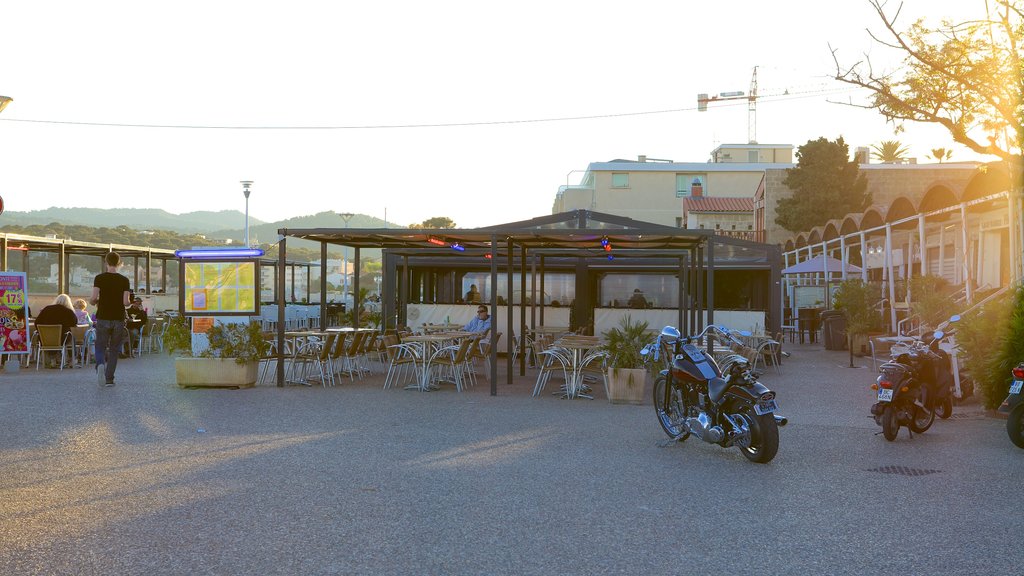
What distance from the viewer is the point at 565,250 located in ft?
58.5

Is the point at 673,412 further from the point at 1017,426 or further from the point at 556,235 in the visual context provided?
the point at 556,235

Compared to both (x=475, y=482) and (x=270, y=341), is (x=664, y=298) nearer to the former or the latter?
(x=270, y=341)

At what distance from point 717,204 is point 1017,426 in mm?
48802

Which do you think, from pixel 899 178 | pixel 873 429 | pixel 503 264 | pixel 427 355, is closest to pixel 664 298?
pixel 503 264

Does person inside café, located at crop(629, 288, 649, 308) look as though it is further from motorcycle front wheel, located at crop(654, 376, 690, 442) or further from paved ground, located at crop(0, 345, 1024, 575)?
motorcycle front wheel, located at crop(654, 376, 690, 442)

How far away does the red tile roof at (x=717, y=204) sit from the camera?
54.9 meters

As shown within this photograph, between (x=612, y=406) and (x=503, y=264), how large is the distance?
898 cm


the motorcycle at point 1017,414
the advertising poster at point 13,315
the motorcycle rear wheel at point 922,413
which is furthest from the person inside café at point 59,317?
the motorcycle at point 1017,414

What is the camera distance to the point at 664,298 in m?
21.2

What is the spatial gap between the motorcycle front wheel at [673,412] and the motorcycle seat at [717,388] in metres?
0.43

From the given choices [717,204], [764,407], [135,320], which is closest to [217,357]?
[135,320]

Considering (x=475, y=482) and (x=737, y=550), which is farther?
(x=475, y=482)

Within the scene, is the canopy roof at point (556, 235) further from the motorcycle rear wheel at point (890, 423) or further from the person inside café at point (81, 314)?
the person inside café at point (81, 314)

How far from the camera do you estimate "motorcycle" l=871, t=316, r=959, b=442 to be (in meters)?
8.98
